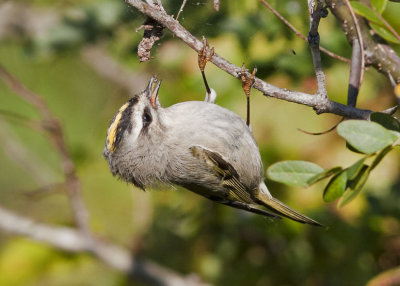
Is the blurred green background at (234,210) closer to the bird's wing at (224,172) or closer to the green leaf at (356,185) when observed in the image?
the bird's wing at (224,172)

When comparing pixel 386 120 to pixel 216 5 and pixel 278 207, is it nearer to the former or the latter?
pixel 216 5

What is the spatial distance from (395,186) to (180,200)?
142 centimetres

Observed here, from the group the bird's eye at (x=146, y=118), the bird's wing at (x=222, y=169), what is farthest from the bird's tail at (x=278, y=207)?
the bird's eye at (x=146, y=118)

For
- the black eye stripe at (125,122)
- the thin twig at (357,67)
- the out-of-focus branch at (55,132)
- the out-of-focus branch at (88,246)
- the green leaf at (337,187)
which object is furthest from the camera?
the out-of-focus branch at (88,246)

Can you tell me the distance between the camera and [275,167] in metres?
2.05

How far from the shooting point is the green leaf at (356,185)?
1.86 metres

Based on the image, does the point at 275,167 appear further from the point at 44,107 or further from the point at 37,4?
the point at 37,4

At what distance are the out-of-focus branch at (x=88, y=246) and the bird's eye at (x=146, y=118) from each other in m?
1.40

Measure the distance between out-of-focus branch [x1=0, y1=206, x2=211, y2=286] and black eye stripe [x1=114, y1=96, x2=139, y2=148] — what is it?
138 cm

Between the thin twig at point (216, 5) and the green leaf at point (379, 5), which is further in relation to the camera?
the thin twig at point (216, 5)

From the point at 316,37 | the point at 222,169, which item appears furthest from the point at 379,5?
the point at 222,169

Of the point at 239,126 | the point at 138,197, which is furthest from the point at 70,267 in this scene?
the point at 239,126

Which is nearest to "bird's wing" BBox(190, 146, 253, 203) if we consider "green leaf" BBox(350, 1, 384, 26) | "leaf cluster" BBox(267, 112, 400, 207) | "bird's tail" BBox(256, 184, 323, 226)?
"bird's tail" BBox(256, 184, 323, 226)

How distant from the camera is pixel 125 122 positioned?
2811mm
